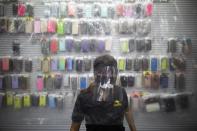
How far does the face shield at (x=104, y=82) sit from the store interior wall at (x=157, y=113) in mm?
864

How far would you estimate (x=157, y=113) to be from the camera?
193 inches

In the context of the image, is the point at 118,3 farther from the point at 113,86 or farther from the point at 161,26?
the point at 113,86

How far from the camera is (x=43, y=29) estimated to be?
189 inches

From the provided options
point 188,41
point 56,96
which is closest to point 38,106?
point 56,96

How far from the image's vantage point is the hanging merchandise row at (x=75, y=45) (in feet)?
15.7

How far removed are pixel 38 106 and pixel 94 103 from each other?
4.63 ft

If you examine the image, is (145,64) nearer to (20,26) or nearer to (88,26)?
(88,26)

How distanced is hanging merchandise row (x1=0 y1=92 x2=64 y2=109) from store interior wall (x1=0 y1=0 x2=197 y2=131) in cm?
7

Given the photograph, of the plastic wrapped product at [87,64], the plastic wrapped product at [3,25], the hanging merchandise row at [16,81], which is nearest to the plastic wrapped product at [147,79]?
the plastic wrapped product at [87,64]

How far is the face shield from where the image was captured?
3819 mm

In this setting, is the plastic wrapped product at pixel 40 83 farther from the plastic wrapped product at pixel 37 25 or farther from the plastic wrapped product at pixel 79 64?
the plastic wrapped product at pixel 37 25

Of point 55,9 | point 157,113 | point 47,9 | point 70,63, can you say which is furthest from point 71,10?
point 157,113

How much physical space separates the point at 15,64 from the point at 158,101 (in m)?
1.92

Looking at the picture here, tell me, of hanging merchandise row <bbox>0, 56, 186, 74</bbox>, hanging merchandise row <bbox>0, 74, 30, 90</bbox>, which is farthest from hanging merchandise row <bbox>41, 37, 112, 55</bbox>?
hanging merchandise row <bbox>0, 74, 30, 90</bbox>
